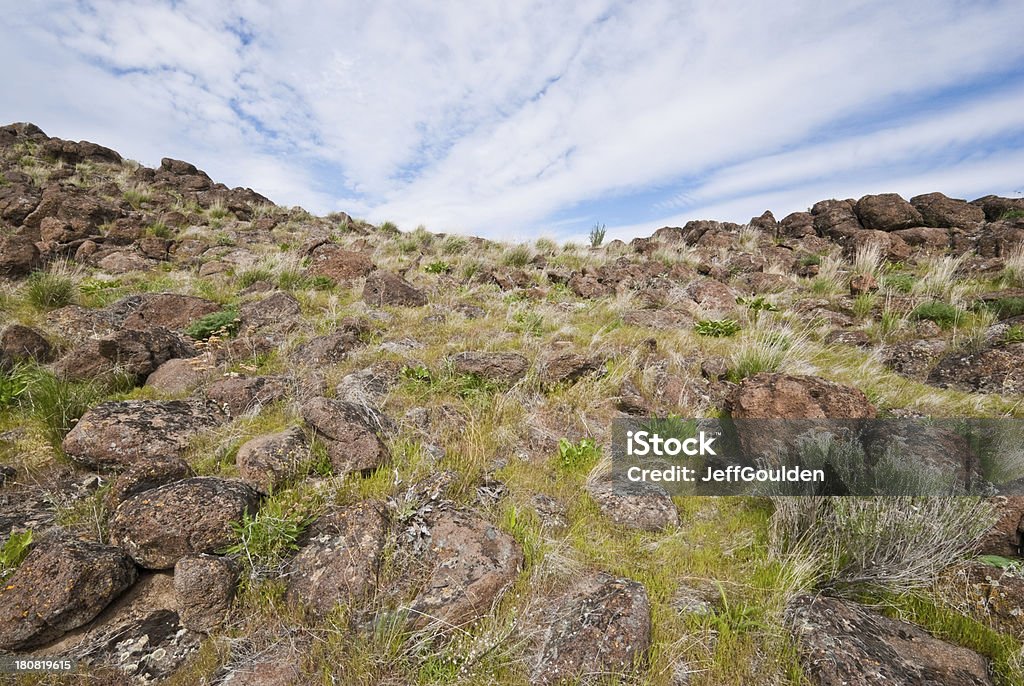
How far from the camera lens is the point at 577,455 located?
3.61 meters

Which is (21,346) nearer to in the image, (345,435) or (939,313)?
(345,435)

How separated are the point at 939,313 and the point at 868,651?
6702mm

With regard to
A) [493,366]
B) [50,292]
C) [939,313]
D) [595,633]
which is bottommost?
[595,633]

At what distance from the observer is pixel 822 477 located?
9.84ft

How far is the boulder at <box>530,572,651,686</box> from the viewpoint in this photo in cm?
205

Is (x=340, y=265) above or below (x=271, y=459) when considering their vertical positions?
above

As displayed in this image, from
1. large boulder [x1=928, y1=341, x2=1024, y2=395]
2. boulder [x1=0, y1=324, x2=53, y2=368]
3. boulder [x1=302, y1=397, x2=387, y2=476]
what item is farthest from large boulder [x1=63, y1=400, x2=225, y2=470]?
large boulder [x1=928, y1=341, x2=1024, y2=395]

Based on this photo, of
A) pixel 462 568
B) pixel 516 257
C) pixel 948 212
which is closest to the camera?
pixel 462 568

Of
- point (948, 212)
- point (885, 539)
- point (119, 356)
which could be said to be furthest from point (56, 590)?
point (948, 212)

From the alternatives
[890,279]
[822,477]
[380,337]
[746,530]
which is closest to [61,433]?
[380,337]

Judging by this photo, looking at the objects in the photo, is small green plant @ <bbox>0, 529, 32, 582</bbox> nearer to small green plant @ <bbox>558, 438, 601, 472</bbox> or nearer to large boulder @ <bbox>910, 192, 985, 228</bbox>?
small green plant @ <bbox>558, 438, 601, 472</bbox>

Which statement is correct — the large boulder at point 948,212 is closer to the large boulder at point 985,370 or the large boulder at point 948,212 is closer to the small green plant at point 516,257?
the large boulder at point 985,370

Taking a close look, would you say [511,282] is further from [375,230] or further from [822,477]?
[375,230]

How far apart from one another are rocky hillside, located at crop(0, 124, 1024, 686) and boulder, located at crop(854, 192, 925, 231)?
1340cm
